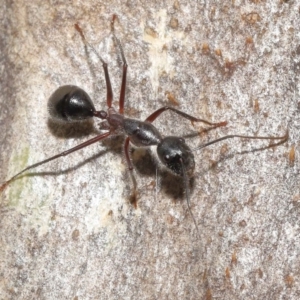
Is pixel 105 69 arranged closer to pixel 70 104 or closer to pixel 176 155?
pixel 70 104

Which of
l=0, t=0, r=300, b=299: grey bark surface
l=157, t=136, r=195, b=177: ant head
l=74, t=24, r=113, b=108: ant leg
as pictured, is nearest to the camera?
l=0, t=0, r=300, b=299: grey bark surface

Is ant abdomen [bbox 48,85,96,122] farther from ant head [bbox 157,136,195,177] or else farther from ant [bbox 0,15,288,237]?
ant head [bbox 157,136,195,177]

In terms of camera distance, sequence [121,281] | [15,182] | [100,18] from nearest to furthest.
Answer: [121,281]
[15,182]
[100,18]

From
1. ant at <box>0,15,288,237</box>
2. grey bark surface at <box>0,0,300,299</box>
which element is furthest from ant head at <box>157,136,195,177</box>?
grey bark surface at <box>0,0,300,299</box>

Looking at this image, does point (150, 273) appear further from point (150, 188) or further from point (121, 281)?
point (150, 188)

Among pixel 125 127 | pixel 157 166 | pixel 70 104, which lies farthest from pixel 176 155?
pixel 70 104

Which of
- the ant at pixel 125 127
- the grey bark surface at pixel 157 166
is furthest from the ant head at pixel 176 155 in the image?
the grey bark surface at pixel 157 166

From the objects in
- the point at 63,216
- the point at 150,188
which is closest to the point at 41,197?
the point at 63,216

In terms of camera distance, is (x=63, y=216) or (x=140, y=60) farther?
(x=140, y=60)
